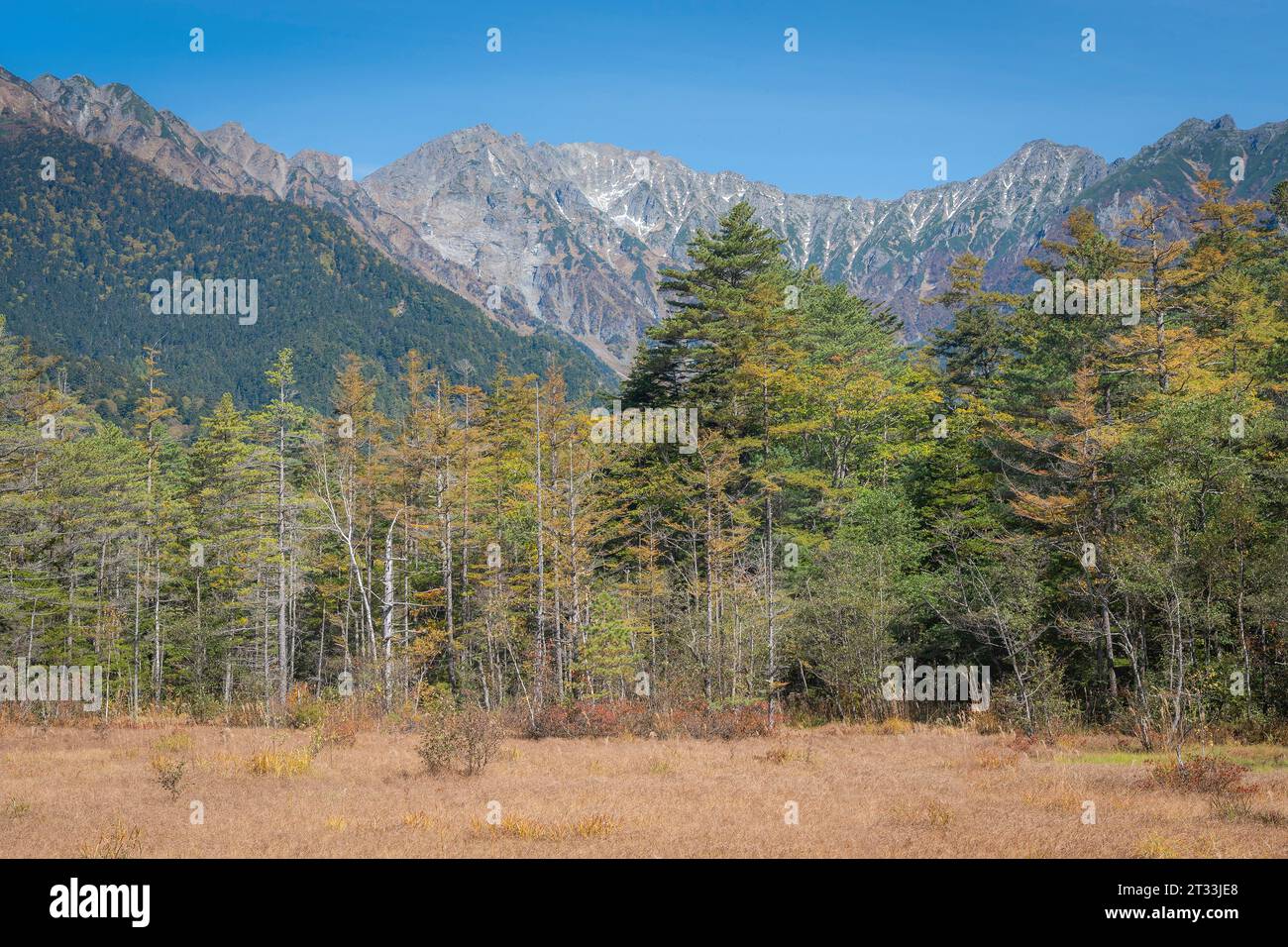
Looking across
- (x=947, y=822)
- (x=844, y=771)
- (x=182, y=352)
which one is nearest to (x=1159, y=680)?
(x=844, y=771)

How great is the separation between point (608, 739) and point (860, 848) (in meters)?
13.5

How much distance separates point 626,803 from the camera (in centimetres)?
1303

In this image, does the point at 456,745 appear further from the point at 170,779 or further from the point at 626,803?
the point at 170,779

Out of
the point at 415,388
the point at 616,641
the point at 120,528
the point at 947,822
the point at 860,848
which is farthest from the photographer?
the point at 415,388

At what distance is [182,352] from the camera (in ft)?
638

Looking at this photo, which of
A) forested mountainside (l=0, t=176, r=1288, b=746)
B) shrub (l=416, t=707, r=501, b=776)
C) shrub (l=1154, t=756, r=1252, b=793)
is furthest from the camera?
forested mountainside (l=0, t=176, r=1288, b=746)

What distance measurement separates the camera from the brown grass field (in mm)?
10180

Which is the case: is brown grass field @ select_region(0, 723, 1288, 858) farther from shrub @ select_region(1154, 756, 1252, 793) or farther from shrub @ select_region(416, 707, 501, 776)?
shrub @ select_region(416, 707, 501, 776)

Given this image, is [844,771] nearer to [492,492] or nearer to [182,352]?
[492,492]

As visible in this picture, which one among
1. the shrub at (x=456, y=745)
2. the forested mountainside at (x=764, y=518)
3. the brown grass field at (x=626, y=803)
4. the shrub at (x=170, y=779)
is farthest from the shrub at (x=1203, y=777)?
the shrub at (x=170, y=779)

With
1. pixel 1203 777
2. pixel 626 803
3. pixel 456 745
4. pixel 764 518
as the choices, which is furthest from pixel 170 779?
pixel 764 518

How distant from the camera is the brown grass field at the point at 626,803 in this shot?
33.4ft

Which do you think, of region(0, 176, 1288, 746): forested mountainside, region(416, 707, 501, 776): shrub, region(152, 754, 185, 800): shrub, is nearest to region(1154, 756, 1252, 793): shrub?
region(0, 176, 1288, 746): forested mountainside

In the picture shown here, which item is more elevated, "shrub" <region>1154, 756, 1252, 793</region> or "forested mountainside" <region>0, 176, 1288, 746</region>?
"forested mountainside" <region>0, 176, 1288, 746</region>
